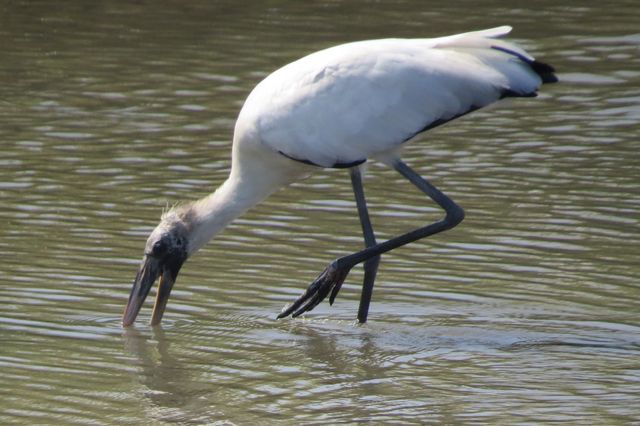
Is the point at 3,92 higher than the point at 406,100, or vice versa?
the point at 406,100

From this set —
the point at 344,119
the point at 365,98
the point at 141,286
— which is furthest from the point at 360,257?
the point at 141,286

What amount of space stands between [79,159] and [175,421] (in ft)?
17.0

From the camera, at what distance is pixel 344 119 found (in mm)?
8531

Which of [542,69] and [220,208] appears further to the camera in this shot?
[220,208]

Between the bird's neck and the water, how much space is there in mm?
346

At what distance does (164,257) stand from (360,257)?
1063mm

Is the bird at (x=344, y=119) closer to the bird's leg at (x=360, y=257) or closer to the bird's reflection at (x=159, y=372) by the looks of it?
the bird's leg at (x=360, y=257)

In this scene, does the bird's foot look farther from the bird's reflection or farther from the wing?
the bird's reflection

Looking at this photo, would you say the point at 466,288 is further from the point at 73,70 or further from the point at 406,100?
the point at 73,70

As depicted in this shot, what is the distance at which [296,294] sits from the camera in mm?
8867

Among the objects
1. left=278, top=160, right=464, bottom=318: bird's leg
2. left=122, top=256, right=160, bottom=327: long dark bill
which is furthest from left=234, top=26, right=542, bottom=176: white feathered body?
left=122, top=256, right=160, bottom=327: long dark bill

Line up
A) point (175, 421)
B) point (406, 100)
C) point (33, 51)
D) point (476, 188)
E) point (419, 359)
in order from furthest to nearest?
point (33, 51)
point (476, 188)
point (406, 100)
point (419, 359)
point (175, 421)

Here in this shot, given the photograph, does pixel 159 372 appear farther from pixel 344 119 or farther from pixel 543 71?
pixel 543 71

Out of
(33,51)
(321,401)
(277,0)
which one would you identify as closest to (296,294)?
(321,401)
